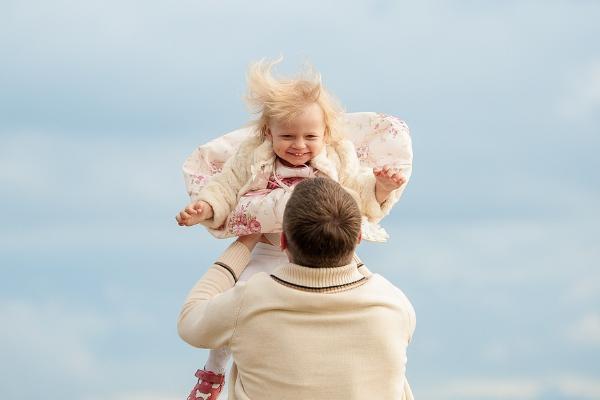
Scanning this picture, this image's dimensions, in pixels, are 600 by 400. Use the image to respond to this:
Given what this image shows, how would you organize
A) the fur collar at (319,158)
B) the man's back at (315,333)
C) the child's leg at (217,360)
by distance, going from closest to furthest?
the man's back at (315,333)
the fur collar at (319,158)
the child's leg at (217,360)

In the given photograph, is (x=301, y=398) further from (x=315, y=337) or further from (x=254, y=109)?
(x=254, y=109)

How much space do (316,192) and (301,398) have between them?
659 mm

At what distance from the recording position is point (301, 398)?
282cm

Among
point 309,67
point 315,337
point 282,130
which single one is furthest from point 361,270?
point 309,67

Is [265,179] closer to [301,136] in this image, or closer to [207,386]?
[301,136]

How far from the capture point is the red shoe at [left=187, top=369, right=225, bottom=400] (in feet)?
12.8

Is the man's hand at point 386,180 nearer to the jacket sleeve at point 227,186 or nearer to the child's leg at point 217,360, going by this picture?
the jacket sleeve at point 227,186

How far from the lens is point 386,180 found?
3711 mm

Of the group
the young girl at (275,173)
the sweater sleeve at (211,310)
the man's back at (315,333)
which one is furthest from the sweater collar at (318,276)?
the young girl at (275,173)

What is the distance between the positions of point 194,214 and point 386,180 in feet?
2.70

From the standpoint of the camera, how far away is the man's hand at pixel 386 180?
12.1 ft

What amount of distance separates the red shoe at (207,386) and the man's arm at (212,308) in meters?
0.58

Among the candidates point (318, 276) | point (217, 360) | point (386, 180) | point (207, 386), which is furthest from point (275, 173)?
point (318, 276)

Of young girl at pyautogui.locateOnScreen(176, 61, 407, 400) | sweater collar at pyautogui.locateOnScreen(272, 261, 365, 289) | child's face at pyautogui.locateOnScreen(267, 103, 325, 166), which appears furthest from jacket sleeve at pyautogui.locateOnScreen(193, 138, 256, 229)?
sweater collar at pyautogui.locateOnScreen(272, 261, 365, 289)
